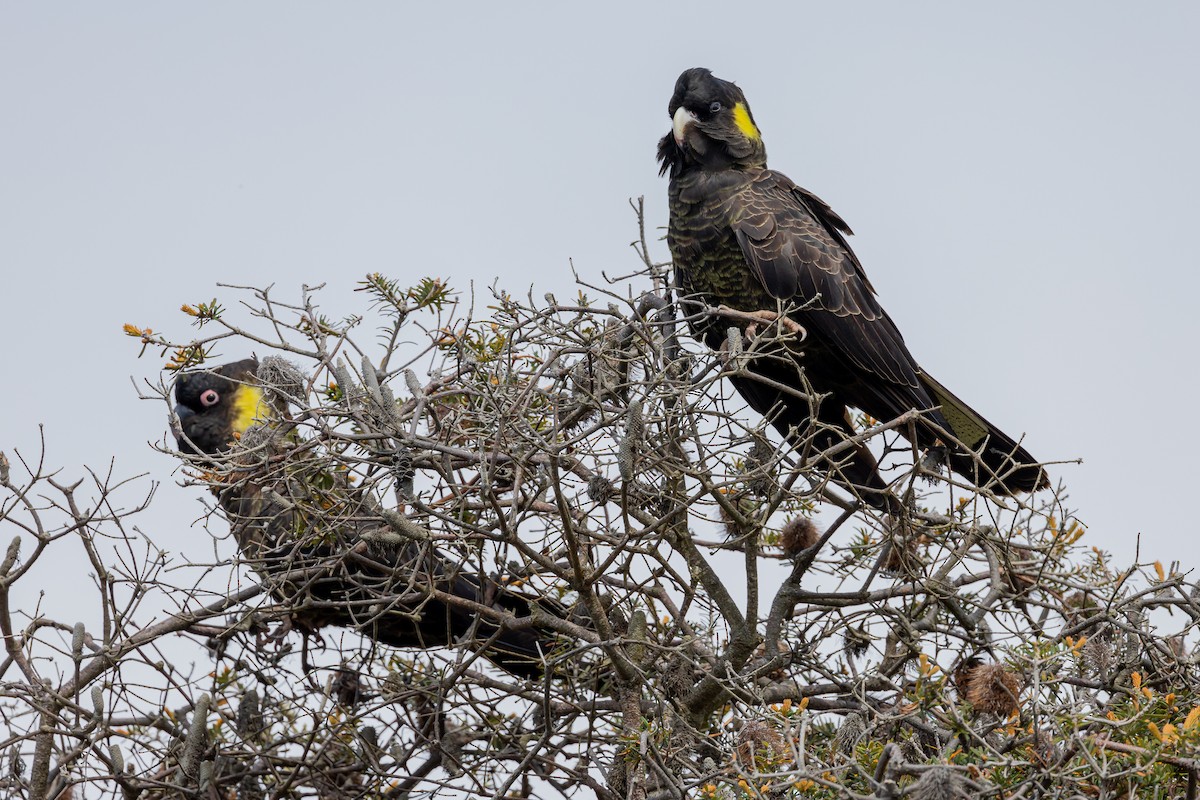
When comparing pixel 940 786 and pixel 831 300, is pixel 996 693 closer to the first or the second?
pixel 940 786

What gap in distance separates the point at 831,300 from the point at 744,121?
A: 1.06m

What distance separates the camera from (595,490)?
3.72 meters

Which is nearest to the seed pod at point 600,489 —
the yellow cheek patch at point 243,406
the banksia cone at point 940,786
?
the banksia cone at point 940,786

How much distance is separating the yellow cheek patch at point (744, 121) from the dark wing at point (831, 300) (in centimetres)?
42

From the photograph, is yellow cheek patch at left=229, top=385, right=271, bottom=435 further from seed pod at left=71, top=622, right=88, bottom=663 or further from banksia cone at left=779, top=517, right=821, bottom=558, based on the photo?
banksia cone at left=779, top=517, right=821, bottom=558

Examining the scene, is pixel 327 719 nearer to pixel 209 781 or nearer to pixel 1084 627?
pixel 209 781

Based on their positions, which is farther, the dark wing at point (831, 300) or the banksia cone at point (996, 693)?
the dark wing at point (831, 300)

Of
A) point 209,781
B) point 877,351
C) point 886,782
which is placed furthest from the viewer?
point 877,351

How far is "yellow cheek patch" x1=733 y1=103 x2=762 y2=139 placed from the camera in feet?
17.9

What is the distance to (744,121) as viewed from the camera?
549 cm

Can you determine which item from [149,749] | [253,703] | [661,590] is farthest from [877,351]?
[149,749]

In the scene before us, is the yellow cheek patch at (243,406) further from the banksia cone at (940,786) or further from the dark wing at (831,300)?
the banksia cone at (940,786)

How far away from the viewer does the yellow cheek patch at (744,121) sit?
5.44m

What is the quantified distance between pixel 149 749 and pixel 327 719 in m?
0.62
